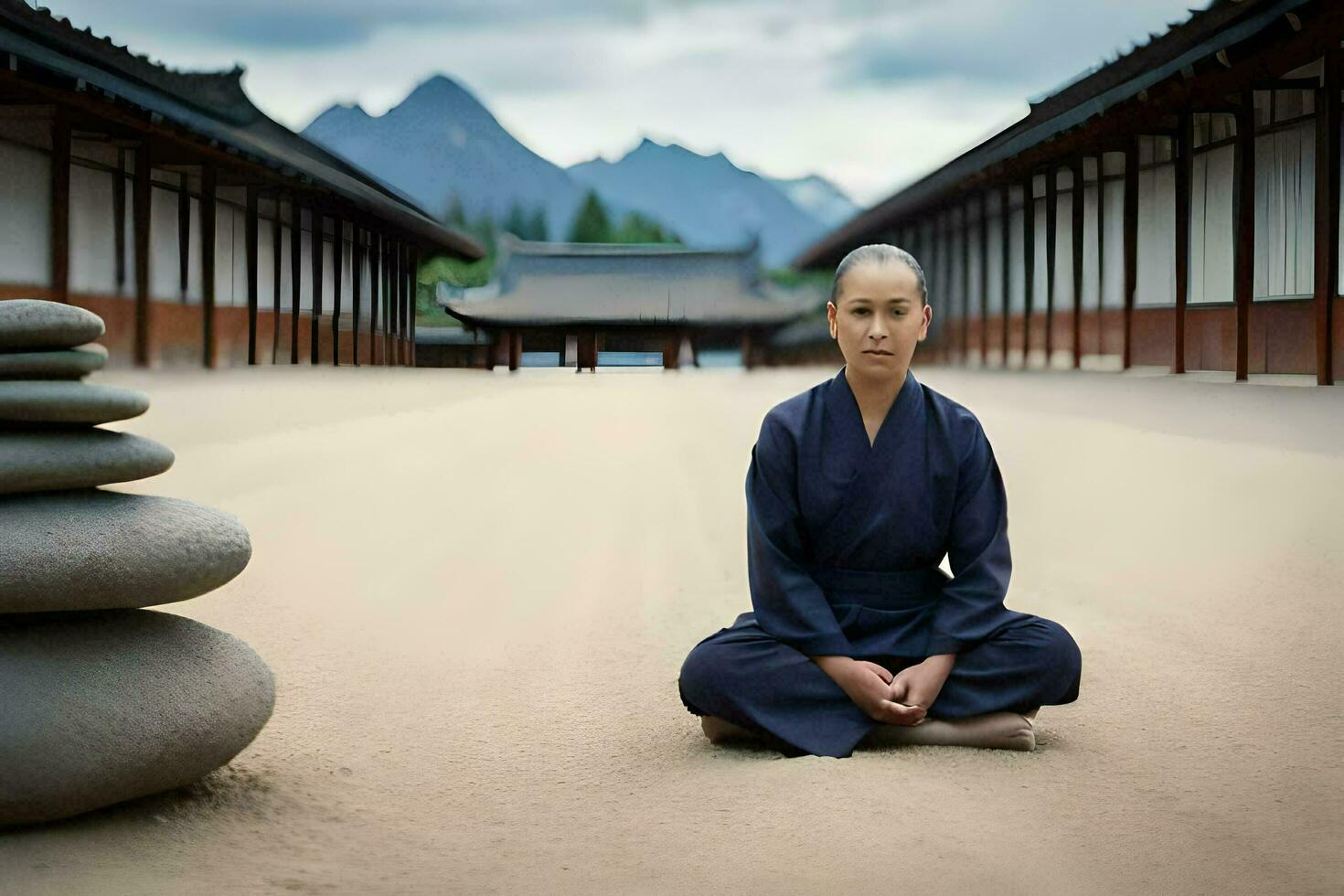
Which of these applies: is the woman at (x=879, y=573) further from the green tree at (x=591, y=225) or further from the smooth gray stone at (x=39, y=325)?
the green tree at (x=591, y=225)

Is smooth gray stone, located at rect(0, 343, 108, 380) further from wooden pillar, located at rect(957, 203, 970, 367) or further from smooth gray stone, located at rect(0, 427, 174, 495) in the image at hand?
wooden pillar, located at rect(957, 203, 970, 367)

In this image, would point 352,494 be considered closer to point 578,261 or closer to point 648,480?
point 648,480

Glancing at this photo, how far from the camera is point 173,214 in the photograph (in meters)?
16.9

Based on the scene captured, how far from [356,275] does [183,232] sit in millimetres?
6073

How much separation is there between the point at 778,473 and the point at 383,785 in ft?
3.65

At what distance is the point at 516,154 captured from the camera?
11838cm

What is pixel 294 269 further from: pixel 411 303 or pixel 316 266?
pixel 411 303

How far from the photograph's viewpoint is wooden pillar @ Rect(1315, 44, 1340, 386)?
10.7 meters

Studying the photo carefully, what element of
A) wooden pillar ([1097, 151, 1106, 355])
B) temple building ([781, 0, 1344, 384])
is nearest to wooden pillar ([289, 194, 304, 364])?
temple building ([781, 0, 1344, 384])

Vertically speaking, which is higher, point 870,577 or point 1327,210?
point 1327,210

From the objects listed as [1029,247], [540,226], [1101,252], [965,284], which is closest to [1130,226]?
[1101,252]

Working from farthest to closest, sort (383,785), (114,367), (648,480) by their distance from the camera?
(114,367), (648,480), (383,785)

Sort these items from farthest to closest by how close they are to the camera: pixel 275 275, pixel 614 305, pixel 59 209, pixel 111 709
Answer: pixel 614 305 → pixel 275 275 → pixel 59 209 → pixel 111 709

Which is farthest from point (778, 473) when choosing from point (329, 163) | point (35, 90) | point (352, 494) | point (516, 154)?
point (516, 154)
